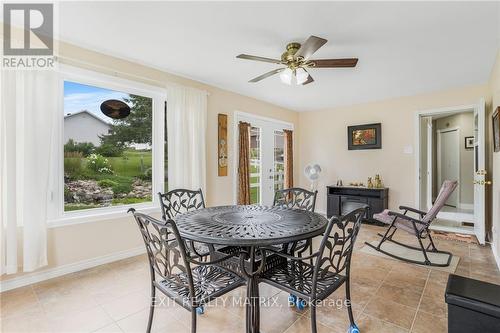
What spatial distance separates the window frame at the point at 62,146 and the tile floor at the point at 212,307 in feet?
1.94

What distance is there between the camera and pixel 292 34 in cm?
236

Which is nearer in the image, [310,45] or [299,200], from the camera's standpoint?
[310,45]

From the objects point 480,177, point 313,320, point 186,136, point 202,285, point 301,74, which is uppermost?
point 301,74

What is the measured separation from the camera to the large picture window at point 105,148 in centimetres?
277

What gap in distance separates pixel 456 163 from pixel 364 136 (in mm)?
3020

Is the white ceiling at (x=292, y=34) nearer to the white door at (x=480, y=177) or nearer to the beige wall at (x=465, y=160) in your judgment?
the white door at (x=480, y=177)

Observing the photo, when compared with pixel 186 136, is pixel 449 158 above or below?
below

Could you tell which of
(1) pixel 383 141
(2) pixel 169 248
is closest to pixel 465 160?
(1) pixel 383 141

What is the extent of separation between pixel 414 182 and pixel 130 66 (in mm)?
4750

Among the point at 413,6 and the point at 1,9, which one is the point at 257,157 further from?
the point at 1,9

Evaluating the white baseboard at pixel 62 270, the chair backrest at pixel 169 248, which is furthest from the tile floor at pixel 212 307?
the chair backrest at pixel 169 248

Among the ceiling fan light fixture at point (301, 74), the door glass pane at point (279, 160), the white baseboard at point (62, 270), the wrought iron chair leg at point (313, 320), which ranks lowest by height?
the white baseboard at point (62, 270)

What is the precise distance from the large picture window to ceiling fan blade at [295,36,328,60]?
83.8 inches

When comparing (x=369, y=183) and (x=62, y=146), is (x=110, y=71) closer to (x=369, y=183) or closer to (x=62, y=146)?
(x=62, y=146)
